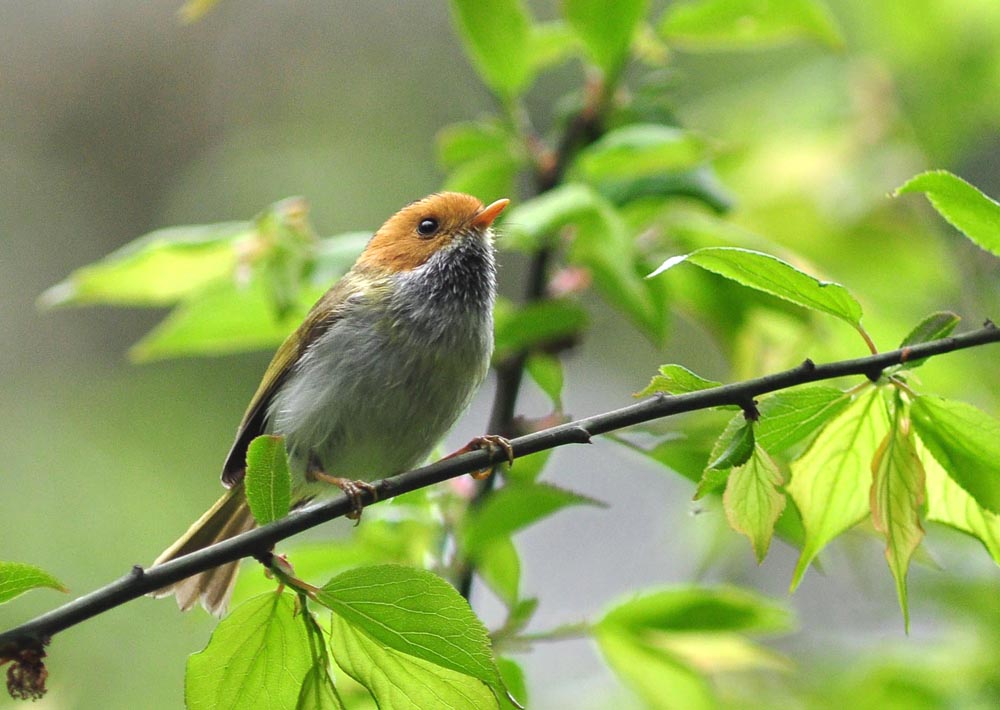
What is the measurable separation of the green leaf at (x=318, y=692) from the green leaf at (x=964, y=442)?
2.60 feet

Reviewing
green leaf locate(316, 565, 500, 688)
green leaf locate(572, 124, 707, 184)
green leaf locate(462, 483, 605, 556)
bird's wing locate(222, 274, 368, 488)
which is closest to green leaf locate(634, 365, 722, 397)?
green leaf locate(316, 565, 500, 688)

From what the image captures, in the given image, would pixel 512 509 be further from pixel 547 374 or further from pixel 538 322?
pixel 538 322

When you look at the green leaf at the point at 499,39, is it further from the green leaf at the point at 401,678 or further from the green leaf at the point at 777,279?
the green leaf at the point at 401,678

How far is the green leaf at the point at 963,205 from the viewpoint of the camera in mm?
1354

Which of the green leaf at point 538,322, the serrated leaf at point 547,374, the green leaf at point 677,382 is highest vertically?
the green leaf at point 538,322

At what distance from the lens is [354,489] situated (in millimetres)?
2027

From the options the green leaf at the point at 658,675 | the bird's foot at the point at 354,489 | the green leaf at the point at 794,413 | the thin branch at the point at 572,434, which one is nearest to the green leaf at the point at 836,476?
the green leaf at the point at 794,413

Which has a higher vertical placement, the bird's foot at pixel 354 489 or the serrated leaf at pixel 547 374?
the serrated leaf at pixel 547 374

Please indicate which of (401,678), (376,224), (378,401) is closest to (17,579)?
(401,678)

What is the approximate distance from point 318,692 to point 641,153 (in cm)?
136

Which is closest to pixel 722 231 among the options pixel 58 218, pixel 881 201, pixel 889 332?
pixel 889 332

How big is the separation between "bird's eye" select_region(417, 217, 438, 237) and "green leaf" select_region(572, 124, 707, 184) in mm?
796

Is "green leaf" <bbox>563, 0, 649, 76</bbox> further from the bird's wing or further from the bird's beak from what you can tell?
the bird's wing

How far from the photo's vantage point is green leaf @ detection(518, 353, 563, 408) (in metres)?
2.14
